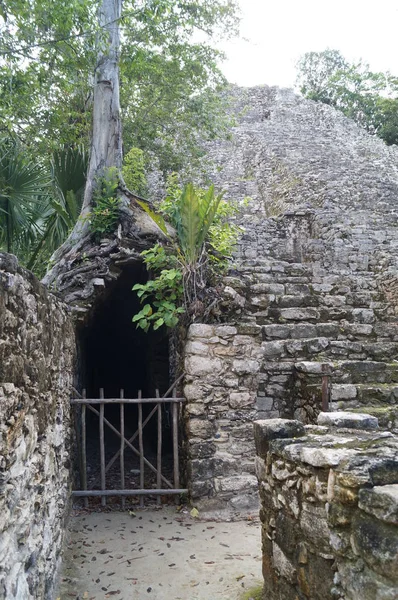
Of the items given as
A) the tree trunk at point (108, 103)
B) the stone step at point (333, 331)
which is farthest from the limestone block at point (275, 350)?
the tree trunk at point (108, 103)

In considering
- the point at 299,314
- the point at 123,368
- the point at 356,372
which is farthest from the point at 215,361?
the point at 123,368

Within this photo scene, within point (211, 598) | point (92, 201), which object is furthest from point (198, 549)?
point (92, 201)

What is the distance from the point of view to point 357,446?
2.30 m

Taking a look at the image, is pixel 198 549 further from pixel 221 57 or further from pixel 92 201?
pixel 221 57

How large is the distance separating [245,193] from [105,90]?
11929 mm

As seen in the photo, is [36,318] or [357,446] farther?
[36,318]

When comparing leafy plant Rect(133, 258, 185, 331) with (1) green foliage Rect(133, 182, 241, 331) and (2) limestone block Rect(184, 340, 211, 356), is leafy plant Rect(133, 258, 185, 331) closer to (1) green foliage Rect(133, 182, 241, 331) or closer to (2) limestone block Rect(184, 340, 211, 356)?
(1) green foliage Rect(133, 182, 241, 331)

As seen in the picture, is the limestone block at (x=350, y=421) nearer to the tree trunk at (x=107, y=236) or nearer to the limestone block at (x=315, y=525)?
the limestone block at (x=315, y=525)

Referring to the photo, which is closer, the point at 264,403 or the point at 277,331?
the point at 264,403

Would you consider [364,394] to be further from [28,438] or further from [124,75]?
[124,75]

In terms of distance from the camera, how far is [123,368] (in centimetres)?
1224

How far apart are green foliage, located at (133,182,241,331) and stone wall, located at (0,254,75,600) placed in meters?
1.75

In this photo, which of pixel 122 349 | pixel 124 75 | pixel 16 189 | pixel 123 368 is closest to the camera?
→ pixel 16 189

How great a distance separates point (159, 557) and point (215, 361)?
2.02 metres
